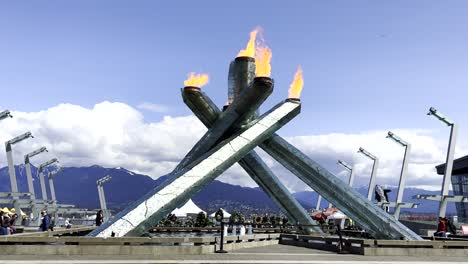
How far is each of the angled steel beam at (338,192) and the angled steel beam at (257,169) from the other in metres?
1.34

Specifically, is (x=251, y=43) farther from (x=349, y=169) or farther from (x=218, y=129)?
(x=349, y=169)

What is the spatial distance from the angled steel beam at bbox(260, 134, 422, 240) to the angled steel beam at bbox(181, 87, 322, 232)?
1344 mm

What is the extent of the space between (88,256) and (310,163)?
1172cm

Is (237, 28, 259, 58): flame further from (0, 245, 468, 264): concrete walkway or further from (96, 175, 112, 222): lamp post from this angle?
(96, 175, 112, 222): lamp post

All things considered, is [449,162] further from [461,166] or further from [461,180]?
[461,180]

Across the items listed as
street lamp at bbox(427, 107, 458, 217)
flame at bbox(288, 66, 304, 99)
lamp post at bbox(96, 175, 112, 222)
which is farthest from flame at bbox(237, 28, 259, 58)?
lamp post at bbox(96, 175, 112, 222)

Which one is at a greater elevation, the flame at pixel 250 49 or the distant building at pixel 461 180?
Answer: the flame at pixel 250 49

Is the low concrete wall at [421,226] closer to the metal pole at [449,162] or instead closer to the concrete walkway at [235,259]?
the metal pole at [449,162]

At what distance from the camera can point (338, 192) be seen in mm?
24859

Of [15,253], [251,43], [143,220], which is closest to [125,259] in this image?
[143,220]

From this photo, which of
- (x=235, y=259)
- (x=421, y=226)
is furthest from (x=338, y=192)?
(x=421, y=226)

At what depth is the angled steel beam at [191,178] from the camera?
20.5 m

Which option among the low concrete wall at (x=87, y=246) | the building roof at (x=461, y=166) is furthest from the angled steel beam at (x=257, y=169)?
the building roof at (x=461, y=166)

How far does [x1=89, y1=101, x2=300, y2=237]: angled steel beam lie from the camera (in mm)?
20547
